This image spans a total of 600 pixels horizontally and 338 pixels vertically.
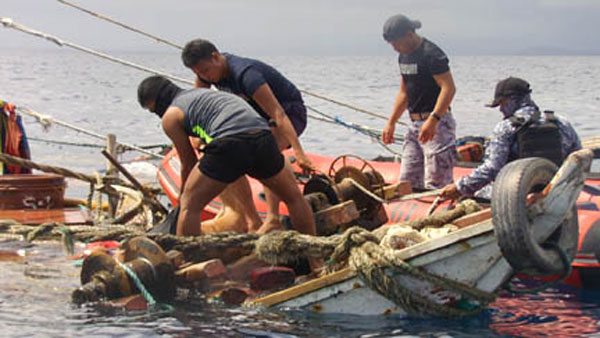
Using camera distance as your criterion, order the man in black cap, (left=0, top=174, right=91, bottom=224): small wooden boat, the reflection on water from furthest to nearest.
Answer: (left=0, top=174, right=91, bottom=224): small wooden boat
the man in black cap
the reflection on water

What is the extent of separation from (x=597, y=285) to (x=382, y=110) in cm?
3053

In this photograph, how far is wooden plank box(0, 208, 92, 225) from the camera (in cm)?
1197

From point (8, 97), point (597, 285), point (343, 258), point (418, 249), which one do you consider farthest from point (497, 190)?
point (8, 97)

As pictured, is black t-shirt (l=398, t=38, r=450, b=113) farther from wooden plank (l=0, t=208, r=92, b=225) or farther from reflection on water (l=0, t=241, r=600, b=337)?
wooden plank (l=0, t=208, r=92, b=225)

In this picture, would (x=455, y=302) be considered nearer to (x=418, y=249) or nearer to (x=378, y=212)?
(x=418, y=249)

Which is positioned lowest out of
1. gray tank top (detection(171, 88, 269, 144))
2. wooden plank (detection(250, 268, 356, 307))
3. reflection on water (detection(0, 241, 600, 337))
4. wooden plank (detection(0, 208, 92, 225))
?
wooden plank (detection(0, 208, 92, 225))

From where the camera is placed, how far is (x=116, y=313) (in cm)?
808

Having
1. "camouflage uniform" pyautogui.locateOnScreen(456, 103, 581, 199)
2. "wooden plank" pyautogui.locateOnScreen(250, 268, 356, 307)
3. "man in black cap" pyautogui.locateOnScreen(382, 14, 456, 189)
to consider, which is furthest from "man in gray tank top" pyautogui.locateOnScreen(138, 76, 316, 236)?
"man in black cap" pyautogui.locateOnScreen(382, 14, 456, 189)

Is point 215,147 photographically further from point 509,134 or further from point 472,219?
point 509,134

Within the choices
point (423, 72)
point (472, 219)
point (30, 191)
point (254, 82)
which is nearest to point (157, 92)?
point (254, 82)

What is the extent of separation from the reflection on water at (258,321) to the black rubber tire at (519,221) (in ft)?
2.14

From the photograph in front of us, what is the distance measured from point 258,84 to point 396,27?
1.72m

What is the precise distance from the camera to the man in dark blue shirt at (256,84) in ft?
29.8

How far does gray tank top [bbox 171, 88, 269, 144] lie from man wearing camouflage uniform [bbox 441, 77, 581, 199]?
1859 mm
